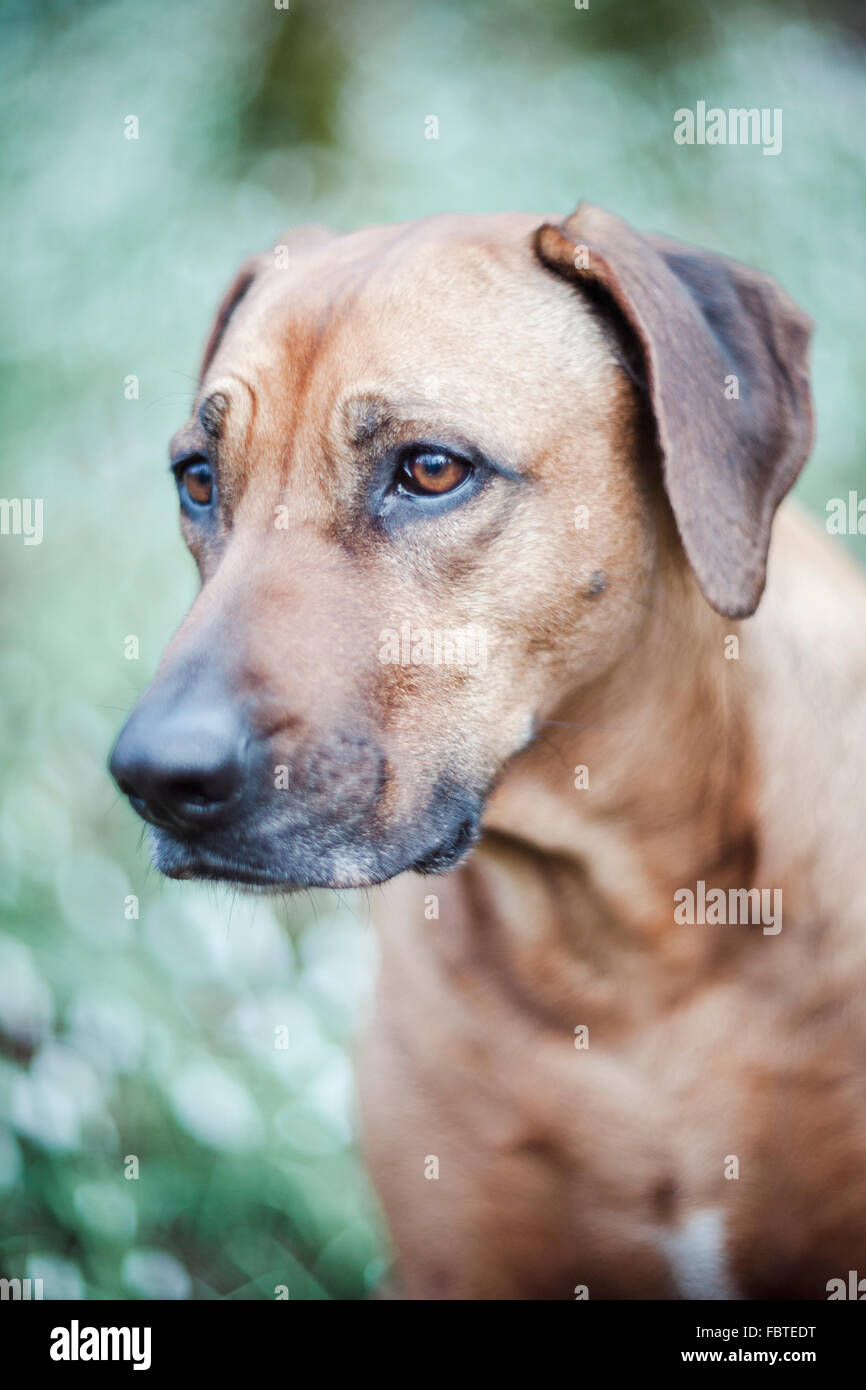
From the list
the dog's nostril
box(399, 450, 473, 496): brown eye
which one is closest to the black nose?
the dog's nostril

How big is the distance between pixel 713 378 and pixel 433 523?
2.03ft

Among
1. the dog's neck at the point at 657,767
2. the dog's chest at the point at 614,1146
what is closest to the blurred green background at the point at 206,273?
the dog's chest at the point at 614,1146

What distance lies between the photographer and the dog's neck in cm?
245

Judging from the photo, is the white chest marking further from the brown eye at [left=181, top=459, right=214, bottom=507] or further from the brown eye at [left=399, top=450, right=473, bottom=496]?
the brown eye at [left=181, top=459, right=214, bottom=507]

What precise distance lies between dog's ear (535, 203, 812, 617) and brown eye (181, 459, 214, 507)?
830 millimetres

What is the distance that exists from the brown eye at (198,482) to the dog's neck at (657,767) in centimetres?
88

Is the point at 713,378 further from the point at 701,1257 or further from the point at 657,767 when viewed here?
the point at 701,1257

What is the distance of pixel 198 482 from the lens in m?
2.67

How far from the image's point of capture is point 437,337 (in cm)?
230

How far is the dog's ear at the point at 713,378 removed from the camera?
2.26 meters

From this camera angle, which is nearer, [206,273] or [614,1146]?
[614,1146]

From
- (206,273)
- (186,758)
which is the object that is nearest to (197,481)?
(186,758)

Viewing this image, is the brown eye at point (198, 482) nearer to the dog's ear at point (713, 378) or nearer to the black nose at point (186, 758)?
the black nose at point (186, 758)
